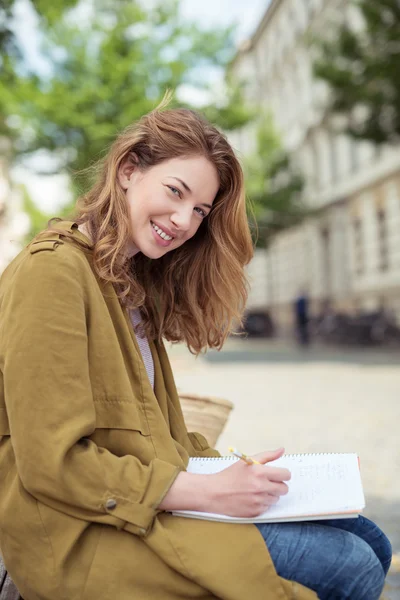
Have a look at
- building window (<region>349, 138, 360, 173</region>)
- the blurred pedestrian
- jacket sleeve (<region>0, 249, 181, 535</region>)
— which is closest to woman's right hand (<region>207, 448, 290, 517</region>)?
jacket sleeve (<region>0, 249, 181, 535</region>)

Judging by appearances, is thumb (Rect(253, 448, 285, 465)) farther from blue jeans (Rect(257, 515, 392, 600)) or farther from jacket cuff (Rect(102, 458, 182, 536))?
jacket cuff (Rect(102, 458, 182, 536))

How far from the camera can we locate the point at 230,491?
5.41 ft

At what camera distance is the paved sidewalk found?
5.30m

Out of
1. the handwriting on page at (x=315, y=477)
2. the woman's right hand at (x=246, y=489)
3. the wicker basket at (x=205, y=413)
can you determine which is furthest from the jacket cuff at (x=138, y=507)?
the wicker basket at (x=205, y=413)

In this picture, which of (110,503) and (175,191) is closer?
(110,503)

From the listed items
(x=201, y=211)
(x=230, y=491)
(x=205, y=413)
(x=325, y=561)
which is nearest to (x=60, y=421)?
(x=230, y=491)

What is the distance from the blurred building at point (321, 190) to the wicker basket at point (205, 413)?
1454 cm

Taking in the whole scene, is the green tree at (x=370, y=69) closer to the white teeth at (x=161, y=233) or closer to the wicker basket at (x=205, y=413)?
the wicker basket at (x=205, y=413)

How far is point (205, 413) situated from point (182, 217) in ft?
4.66

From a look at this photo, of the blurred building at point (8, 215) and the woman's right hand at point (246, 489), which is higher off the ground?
the blurred building at point (8, 215)

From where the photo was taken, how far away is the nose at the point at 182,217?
6.49 feet

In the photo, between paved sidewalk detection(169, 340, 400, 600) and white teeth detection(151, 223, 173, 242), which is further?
paved sidewalk detection(169, 340, 400, 600)

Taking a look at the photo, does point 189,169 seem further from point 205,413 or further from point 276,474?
point 205,413

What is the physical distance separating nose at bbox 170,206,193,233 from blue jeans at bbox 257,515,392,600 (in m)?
0.76
